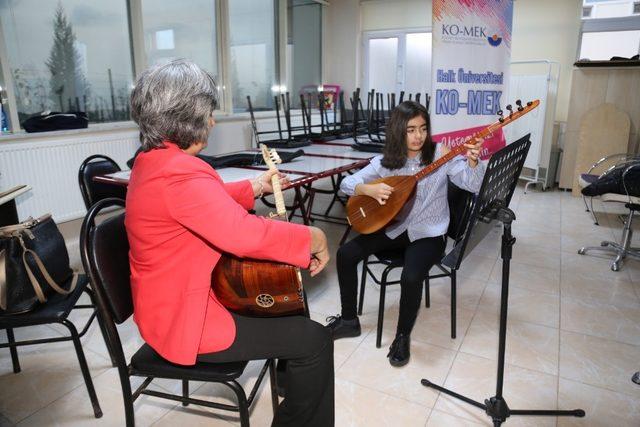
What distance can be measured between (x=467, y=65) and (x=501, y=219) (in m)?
1.87

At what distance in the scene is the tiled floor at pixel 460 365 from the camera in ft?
5.25

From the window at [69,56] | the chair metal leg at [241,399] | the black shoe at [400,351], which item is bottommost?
the black shoe at [400,351]

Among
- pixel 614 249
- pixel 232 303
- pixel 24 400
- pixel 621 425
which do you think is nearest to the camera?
pixel 232 303

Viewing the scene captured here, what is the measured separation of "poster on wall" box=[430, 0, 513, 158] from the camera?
2746 mm

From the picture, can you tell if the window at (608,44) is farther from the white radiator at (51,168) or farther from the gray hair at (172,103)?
the gray hair at (172,103)

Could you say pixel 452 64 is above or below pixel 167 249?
above

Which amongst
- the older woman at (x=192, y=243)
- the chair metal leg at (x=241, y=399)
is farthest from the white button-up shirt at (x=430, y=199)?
the chair metal leg at (x=241, y=399)

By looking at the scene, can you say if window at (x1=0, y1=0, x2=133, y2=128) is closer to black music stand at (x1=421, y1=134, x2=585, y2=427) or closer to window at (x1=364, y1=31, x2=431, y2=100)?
black music stand at (x1=421, y1=134, x2=585, y2=427)

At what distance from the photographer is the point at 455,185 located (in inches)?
81.2

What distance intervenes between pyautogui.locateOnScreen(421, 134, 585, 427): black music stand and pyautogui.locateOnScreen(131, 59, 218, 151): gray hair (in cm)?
79

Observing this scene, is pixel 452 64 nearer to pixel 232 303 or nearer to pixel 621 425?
pixel 621 425

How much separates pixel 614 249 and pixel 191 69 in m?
3.29

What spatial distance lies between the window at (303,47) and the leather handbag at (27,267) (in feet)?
16.3

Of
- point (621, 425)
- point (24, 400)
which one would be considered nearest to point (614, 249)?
point (621, 425)
